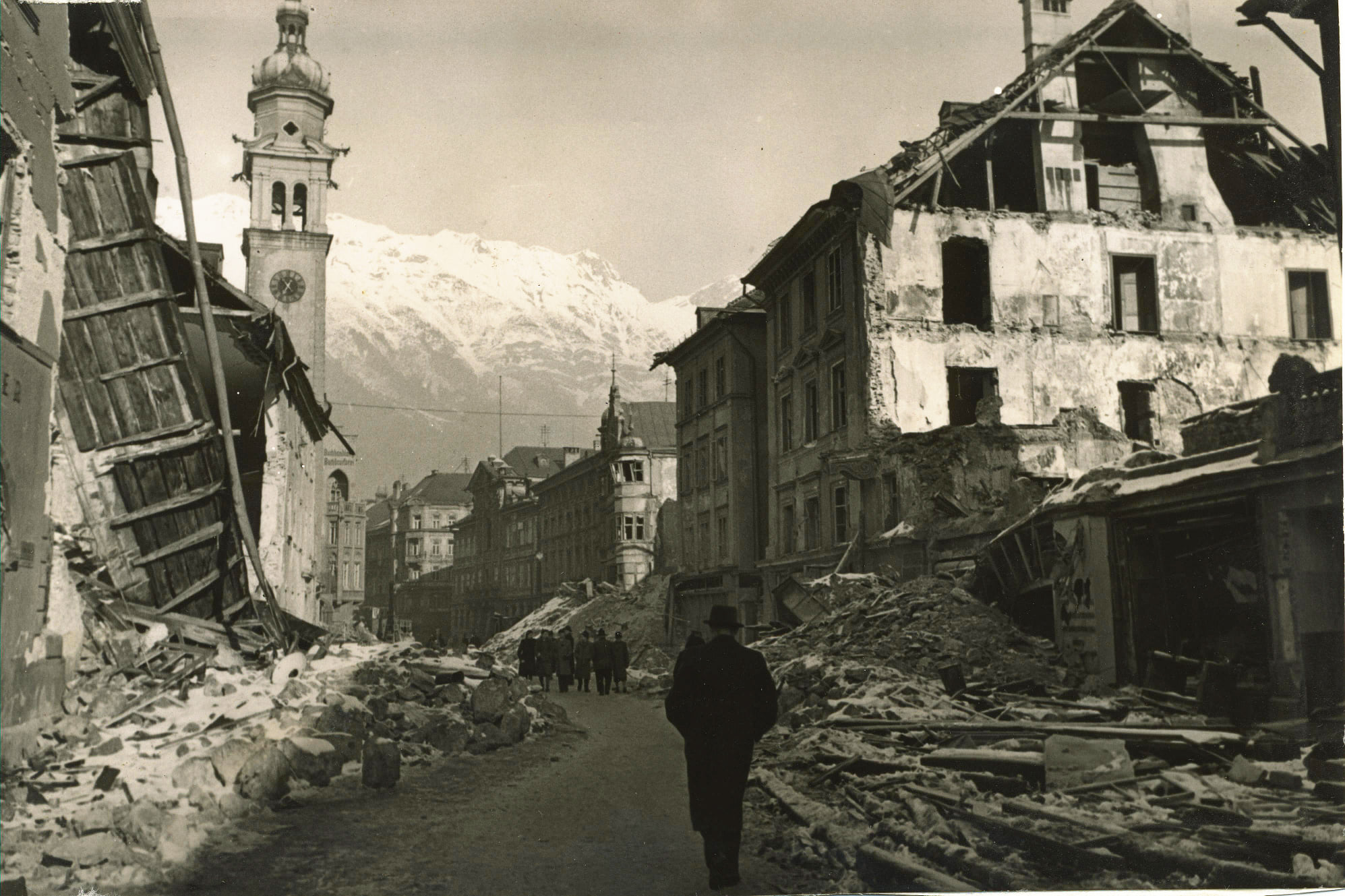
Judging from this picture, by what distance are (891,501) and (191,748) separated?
16170 millimetres

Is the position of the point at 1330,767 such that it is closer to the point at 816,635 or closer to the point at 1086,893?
the point at 1086,893

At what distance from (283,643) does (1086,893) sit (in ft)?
29.8

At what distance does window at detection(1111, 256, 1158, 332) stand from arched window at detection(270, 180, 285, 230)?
3061cm

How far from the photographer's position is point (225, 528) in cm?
1259

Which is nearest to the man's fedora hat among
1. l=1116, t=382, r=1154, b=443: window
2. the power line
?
l=1116, t=382, r=1154, b=443: window

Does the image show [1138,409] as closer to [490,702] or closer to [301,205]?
[490,702]

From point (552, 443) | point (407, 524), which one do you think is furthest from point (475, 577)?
point (552, 443)

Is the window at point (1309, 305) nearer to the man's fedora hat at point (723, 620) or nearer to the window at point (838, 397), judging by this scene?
the window at point (838, 397)

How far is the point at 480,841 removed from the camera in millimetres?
7613

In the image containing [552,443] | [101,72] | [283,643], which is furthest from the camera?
[552,443]

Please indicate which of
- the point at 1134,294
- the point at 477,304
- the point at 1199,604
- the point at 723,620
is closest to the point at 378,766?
the point at 723,620

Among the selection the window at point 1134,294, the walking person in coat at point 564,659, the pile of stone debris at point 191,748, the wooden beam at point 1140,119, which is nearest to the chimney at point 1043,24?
the wooden beam at point 1140,119

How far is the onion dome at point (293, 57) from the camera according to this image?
31.1ft

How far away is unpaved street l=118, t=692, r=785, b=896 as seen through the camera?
654 cm
